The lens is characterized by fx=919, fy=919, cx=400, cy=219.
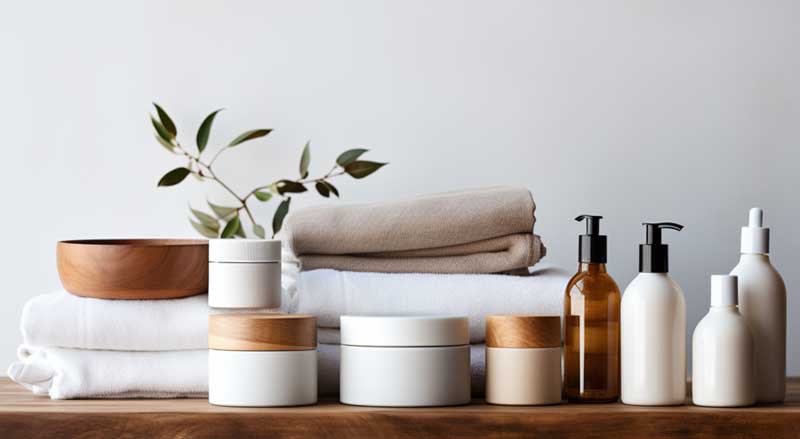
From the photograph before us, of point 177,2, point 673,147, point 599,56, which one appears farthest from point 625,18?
point 177,2

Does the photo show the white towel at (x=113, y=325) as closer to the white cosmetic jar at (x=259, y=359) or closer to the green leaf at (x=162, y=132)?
the white cosmetic jar at (x=259, y=359)

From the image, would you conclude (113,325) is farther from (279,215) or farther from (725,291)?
(725,291)

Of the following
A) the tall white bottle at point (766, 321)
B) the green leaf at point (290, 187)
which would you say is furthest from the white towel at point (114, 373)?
the tall white bottle at point (766, 321)

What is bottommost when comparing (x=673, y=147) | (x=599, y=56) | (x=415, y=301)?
(x=415, y=301)

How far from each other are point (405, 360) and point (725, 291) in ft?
0.89

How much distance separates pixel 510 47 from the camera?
1.18 m

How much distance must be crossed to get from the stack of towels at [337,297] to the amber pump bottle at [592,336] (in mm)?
35

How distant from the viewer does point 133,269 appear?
0.80 metres

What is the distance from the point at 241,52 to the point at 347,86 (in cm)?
14

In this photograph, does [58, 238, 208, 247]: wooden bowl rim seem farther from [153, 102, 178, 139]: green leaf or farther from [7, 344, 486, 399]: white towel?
[153, 102, 178, 139]: green leaf

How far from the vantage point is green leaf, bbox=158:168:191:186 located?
3.69ft

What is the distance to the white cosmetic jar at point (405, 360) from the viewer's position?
742 millimetres

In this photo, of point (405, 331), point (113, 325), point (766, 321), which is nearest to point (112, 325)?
point (113, 325)

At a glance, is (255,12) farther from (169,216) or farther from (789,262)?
(789,262)
